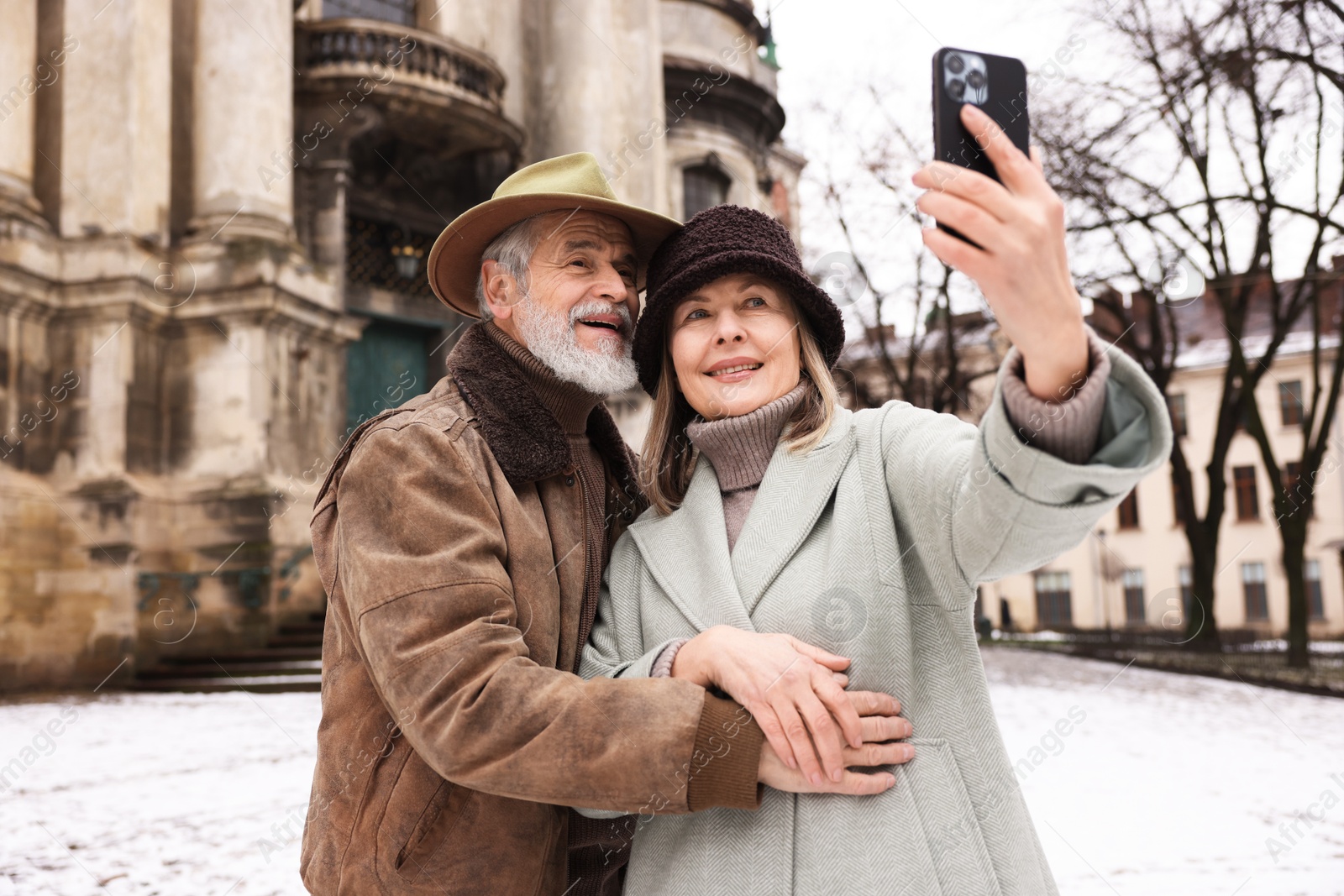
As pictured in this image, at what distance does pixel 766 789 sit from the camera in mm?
2088

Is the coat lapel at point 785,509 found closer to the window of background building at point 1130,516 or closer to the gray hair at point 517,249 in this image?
the gray hair at point 517,249

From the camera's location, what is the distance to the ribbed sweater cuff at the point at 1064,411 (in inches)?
60.4

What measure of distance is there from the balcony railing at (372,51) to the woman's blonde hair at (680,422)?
14032 mm

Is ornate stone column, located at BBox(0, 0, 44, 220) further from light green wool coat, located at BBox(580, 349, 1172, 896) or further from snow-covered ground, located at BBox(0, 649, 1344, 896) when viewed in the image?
light green wool coat, located at BBox(580, 349, 1172, 896)

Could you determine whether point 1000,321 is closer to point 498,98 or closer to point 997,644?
point 498,98

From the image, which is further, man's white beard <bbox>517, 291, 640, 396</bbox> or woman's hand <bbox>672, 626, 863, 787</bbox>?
man's white beard <bbox>517, 291, 640, 396</bbox>

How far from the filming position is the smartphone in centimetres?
152

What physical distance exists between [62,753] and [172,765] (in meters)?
1.11

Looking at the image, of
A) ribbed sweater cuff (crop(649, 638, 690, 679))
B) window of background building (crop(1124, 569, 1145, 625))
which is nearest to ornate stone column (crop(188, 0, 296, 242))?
ribbed sweater cuff (crop(649, 638, 690, 679))

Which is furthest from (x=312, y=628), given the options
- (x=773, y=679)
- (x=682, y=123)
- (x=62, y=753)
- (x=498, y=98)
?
(x=682, y=123)

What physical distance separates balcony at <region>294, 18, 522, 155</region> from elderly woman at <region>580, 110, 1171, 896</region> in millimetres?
13999

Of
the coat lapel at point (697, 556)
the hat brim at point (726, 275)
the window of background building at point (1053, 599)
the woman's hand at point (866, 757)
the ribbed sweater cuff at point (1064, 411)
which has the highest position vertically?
the hat brim at point (726, 275)

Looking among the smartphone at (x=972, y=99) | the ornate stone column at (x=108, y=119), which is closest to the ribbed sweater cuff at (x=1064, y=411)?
the smartphone at (x=972, y=99)

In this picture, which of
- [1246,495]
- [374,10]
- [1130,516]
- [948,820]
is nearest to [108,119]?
[374,10]
